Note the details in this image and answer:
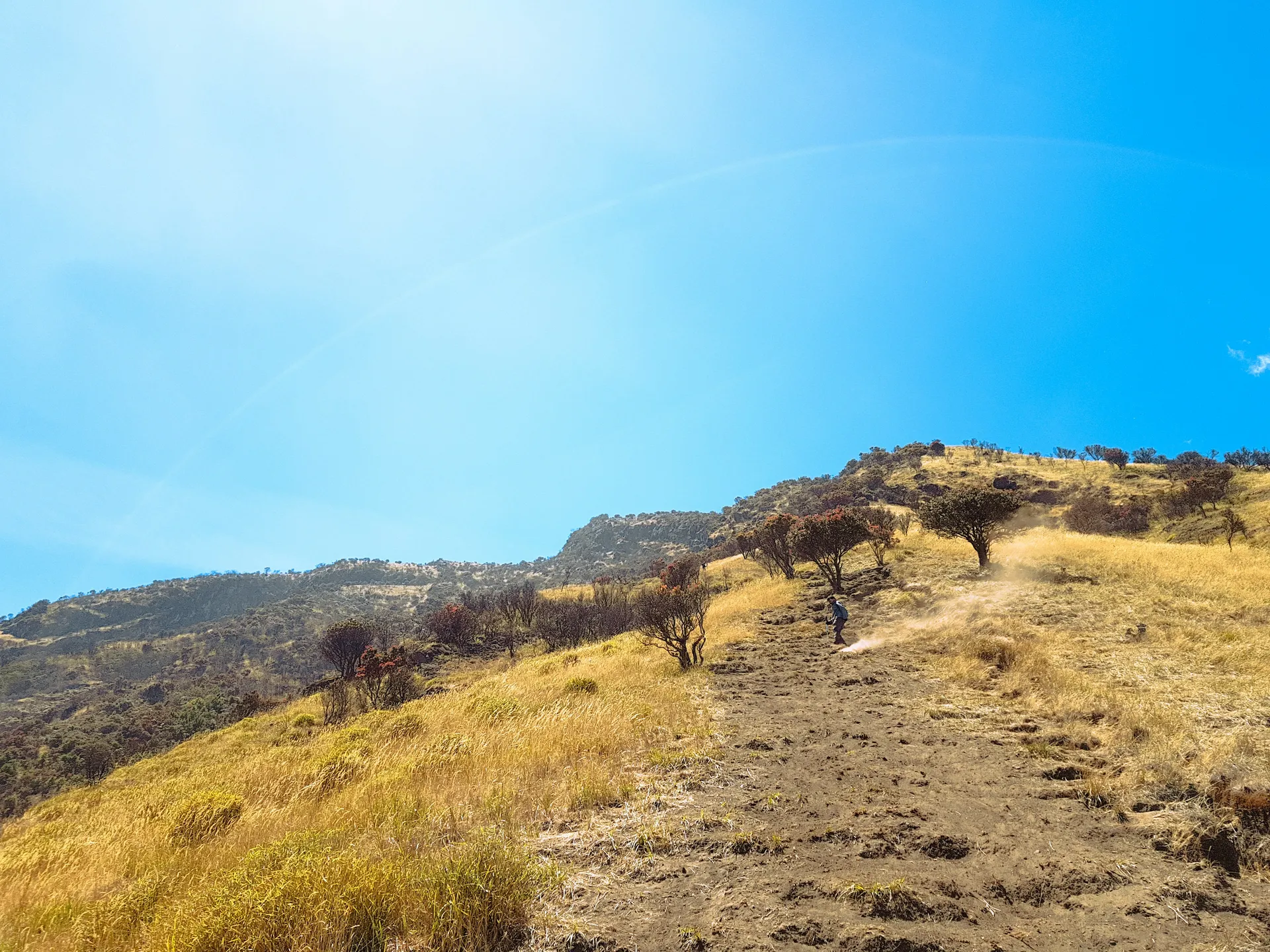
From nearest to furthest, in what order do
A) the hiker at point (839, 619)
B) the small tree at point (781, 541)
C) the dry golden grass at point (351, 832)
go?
the dry golden grass at point (351, 832)
the hiker at point (839, 619)
the small tree at point (781, 541)

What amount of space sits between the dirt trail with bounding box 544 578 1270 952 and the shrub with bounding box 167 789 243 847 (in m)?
4.91

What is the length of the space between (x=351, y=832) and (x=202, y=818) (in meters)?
3.46

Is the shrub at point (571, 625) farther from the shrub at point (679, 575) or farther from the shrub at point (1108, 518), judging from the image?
the shrub at point (1108, 518)

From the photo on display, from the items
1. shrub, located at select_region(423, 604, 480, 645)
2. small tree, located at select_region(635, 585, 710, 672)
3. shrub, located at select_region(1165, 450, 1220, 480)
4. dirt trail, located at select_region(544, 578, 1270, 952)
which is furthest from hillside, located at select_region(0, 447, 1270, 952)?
shrub, located at select_region(1165, 450, 1220, 480)

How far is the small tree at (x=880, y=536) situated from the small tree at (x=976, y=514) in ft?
12.1

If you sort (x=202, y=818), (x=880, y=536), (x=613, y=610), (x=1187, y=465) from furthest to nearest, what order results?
(x=1187, y=465) → (x=613, y=610) → (x=880, y=536) → (x=202, y=818)

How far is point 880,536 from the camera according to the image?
29.8 m

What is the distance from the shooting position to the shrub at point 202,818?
685cm

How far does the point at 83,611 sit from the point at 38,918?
156102mm

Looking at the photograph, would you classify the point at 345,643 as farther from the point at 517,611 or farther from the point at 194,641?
the point at 194,641

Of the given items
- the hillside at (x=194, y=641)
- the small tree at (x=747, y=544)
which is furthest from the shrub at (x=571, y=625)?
the small tree at (x=747, y=544)

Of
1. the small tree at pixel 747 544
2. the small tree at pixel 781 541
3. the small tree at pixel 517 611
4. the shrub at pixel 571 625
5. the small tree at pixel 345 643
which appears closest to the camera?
the shrub at pixel 571 625

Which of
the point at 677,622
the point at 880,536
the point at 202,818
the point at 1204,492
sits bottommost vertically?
the point at 202,818

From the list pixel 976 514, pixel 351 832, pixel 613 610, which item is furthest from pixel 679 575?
pixel 351 832
